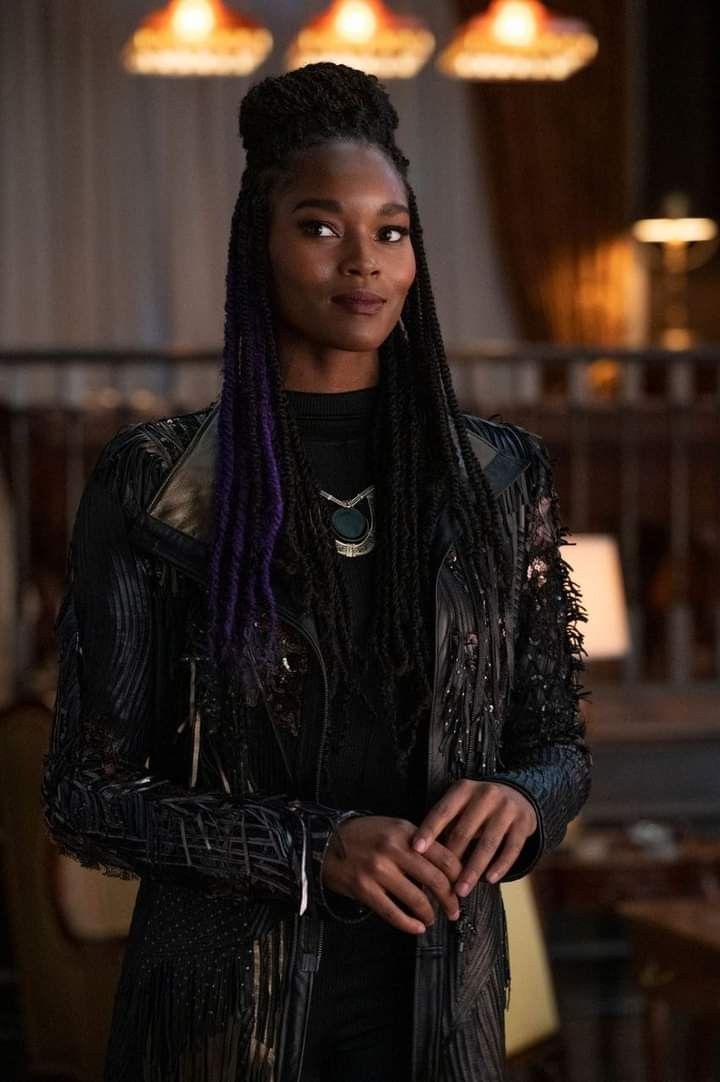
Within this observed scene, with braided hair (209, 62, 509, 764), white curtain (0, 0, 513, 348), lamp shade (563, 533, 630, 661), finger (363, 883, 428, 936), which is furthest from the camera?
white curtain (0, 0, 513, 348)

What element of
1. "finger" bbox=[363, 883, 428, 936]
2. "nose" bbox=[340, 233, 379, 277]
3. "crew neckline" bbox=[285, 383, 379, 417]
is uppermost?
"nose" bbox=[340, 233, 379, 277]

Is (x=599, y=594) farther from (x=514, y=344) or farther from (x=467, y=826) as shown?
(x=514, y=344)

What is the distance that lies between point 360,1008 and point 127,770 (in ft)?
0.82

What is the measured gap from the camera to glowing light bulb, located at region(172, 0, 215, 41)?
700 cm

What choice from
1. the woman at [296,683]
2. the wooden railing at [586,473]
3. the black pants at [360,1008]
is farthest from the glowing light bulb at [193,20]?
the black pants at [360,1008]

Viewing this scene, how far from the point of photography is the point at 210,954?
1.35 m

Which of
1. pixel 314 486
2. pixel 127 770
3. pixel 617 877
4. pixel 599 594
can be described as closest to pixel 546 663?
pixel 314 486

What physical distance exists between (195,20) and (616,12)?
185 inches

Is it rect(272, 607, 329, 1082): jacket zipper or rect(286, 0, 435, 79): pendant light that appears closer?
rect(272, 607, 329, 1082): jacket zipper

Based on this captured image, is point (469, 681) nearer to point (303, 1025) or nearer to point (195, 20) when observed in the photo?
point (303, 1025)

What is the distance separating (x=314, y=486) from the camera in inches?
55.8

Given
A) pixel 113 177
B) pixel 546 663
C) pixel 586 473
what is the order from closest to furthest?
pixel 546 663
pixel 586 473
pixel 113 177

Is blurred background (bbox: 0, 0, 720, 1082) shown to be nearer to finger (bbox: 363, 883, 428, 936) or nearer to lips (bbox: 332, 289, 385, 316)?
lips (bbox: 332, 289, 385, 316)

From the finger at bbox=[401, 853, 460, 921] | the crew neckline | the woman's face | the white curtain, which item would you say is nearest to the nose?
the woman's face
